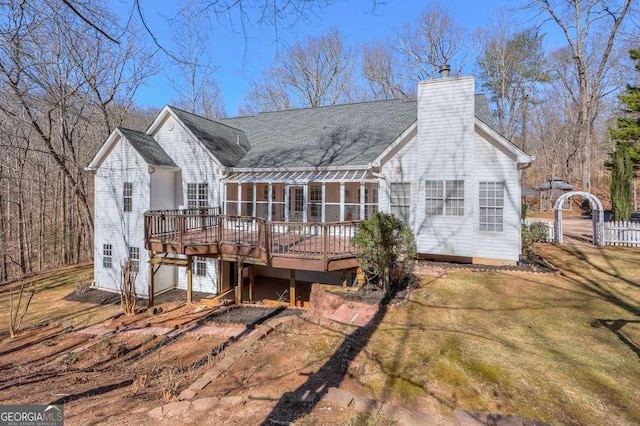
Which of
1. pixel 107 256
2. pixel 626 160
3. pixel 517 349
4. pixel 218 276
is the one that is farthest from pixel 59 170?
pixel 626 160

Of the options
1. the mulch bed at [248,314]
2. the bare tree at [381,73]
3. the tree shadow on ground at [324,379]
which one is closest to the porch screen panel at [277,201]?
the mulch bed at [248,314]

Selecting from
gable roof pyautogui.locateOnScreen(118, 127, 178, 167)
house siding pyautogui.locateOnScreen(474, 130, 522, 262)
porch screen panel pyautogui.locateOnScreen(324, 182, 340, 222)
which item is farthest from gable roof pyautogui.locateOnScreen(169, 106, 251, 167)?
house siding pyautogui.locateOnScreen(474, 130, 522, 262)

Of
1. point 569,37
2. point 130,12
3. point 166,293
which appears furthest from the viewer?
point 569,37

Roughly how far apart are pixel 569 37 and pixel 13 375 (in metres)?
32.1

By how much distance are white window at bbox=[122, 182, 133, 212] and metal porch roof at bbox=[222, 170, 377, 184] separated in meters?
4.48

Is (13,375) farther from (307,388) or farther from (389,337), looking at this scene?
(389,337)

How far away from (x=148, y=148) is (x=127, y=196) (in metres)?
2.47

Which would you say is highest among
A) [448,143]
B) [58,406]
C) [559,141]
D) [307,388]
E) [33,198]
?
[559,141]

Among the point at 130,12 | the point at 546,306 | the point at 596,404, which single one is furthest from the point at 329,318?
the point at 130,12

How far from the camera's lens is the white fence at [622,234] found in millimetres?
12953

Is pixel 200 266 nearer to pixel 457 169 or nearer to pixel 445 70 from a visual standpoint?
pixel 457 169

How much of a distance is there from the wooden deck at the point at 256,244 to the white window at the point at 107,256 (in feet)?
17.2

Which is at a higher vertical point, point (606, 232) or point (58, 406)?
point (606, 232)

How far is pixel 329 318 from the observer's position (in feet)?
21.9
